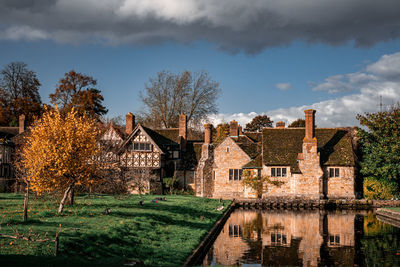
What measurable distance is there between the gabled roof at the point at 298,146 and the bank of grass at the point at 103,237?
19.9 meters

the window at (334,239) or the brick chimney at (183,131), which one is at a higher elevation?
the brick chimney at (183,131)

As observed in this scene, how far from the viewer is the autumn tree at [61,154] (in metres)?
21.0

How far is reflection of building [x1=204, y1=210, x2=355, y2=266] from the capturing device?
1680 cm

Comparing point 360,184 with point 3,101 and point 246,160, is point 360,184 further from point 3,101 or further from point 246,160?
point 3,101

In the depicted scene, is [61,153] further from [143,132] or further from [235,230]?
[143,132]

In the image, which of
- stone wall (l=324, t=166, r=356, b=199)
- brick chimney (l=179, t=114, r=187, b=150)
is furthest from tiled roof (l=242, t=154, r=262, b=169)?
brick chimney (l=179, t=114, r=187, b=150)

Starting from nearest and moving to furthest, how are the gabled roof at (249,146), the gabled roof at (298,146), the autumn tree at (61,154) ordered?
the autumn tree at (61,154)
the gabled roof at (298,146)
the gabled roof at (249,146)

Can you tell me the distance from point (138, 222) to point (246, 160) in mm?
25348

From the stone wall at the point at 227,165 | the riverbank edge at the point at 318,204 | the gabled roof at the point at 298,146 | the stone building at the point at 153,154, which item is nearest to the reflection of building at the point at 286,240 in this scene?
the riverbank edge at the point at 318,204

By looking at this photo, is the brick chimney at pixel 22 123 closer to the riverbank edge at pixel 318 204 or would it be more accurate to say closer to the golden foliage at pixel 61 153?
the golden foliage at pixel 61 153

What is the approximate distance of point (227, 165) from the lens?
4309cm

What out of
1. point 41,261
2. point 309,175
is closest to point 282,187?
point 309,175

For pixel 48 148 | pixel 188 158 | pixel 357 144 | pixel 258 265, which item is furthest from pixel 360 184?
pixel 48 148

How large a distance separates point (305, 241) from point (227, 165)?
889 inches
